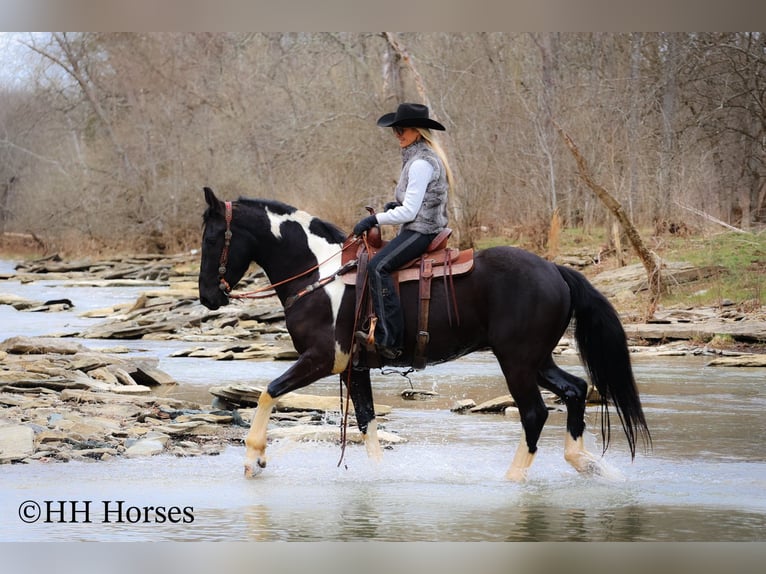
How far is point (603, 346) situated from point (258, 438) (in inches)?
80.0

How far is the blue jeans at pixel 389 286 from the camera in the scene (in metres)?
6.09

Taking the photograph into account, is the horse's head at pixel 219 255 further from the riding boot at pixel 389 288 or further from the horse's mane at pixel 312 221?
the riding boot at pixel 389 288

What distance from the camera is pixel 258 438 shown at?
19.7 feet

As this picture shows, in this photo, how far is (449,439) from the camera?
24.2 feet

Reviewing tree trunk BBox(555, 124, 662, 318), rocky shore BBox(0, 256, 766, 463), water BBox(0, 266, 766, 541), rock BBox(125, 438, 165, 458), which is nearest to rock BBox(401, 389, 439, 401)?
rocky shore BBox(0, 256, 766, 463)

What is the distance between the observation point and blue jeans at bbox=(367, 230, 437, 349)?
6.09 meters

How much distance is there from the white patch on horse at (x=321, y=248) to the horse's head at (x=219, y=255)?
21 centimetres

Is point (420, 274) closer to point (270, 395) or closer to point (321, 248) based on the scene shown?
point (321, 248)

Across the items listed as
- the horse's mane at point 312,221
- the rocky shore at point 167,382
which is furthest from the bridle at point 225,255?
the rocky shore at point 167,382

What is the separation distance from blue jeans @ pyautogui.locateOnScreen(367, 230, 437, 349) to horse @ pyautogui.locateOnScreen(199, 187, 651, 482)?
12 centimetres

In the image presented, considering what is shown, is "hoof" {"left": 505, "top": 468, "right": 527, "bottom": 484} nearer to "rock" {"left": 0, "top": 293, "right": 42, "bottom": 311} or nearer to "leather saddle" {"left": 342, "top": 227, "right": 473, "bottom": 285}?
"leather saddle" {"left": 342, "top": 227, "right": 473, "bottom": 285}

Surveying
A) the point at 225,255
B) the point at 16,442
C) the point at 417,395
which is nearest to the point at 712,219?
the point at 417,395

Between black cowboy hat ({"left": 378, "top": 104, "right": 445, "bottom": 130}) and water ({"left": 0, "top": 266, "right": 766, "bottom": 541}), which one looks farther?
black cowboy hat ({"left": 378, "top": 104, "right": 445, "bottom": 130})
